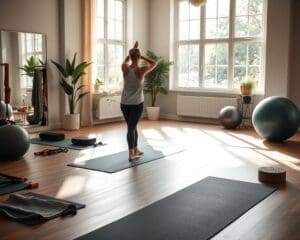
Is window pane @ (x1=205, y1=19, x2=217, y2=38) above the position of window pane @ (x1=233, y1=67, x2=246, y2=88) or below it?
above

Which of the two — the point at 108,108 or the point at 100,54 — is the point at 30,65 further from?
the point at 108,108

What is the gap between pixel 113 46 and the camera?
9234 mm

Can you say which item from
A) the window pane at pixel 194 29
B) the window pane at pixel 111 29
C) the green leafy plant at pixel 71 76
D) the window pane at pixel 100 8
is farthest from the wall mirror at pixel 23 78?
the window pane at pixel 194 29

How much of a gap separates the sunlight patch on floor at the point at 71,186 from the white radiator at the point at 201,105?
4986 mm

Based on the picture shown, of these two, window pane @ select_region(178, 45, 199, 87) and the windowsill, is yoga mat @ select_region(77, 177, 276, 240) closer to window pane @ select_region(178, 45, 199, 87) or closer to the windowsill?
the windowsill

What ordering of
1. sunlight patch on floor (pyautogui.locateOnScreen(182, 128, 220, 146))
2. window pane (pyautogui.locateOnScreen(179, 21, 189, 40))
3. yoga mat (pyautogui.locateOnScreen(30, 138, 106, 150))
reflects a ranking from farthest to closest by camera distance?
window pane (pyautogui.locateOnScreen(179, 21, 189, 40)) < sunlight patch on floor (pyautogui.locateOnScreen(182, 128, 220, 146)) < yoga mat (pyautogui.locateOnScreen(30, 138, 106, 150))

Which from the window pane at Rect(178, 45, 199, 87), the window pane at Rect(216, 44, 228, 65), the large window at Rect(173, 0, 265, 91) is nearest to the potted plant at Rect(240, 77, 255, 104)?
the large window at Rect(173, 0, 265, 91)

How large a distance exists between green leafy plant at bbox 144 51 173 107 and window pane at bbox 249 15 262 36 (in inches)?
75.1

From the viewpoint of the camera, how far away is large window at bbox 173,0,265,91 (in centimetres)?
860

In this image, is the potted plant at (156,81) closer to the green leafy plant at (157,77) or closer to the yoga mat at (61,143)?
the green leafy plant at (157,77)

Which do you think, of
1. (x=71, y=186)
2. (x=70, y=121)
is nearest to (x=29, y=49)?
(x=70, y=121)

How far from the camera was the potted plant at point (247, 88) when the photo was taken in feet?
26.9

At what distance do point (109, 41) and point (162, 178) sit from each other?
17.2ft

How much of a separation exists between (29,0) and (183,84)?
13.1 ft
